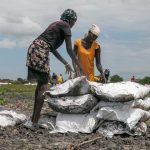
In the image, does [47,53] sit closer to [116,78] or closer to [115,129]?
[115,129]

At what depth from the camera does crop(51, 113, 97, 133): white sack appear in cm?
657

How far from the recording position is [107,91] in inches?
255

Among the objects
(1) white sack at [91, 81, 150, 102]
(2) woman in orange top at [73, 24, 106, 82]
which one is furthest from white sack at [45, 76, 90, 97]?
(2) woman in orange top at [73, 24, 106, 82]

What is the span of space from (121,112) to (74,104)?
0.65 m

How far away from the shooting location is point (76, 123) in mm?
6699

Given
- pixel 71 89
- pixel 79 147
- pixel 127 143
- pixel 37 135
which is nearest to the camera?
pixel 79 147

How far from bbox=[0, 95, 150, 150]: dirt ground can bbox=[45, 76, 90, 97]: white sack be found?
538 mm

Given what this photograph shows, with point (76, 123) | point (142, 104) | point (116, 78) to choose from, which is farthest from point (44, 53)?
point (116, 78)

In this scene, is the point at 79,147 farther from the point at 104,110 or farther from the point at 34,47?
the point at 34,47

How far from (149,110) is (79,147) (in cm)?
203

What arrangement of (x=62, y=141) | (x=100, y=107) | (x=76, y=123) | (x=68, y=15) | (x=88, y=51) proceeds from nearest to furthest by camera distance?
(x=62, y=141) → (x=100, y=107) → (x=76, y=123) → (x=68, y=15) → (x=88, y=51)

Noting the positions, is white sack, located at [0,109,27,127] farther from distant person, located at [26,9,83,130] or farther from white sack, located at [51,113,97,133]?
white sack, located at [51,113,97,133]

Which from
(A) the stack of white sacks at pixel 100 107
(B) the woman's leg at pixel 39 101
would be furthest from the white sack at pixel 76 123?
(B) the woman's leg at pixel 39 101

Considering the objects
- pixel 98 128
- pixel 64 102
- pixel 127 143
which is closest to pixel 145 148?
pixel 127 143
